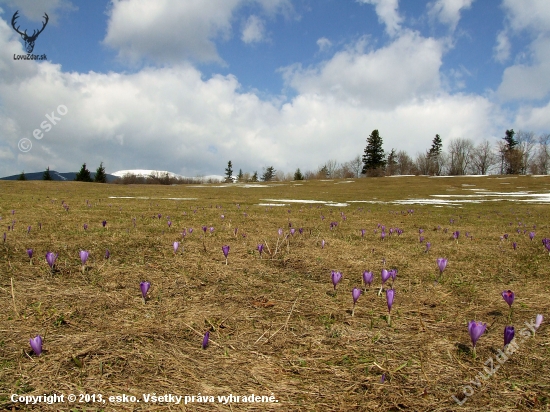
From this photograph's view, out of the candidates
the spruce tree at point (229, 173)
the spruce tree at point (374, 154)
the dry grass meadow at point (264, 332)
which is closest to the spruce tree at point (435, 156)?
the spruce tree at point (374, 154)

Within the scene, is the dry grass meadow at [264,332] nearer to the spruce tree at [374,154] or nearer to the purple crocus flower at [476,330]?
the purple crocus flower at [476,330]

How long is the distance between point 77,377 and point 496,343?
299 centimetres

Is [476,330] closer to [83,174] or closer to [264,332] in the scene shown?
[264,332]

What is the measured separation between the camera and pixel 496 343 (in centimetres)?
242

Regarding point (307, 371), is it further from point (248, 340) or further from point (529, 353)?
point (529, 353)

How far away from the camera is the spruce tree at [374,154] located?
82.8 m

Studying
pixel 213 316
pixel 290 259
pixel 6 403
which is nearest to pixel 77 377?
pixel 6 403

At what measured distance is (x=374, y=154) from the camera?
83.3 m

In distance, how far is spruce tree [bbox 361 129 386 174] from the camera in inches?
3260

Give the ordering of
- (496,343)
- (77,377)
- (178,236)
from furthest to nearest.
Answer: (178,236) → (496,343) → (77,377)

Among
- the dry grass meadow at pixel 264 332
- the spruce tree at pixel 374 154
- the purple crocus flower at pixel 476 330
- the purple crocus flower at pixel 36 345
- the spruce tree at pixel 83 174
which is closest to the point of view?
the dry grass meadow at pixel 264 332

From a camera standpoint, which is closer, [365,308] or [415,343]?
[415,343]

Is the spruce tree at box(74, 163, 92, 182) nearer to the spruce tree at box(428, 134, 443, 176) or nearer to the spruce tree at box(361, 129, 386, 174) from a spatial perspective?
the spruce tree at box(361, 129, 386, 174)

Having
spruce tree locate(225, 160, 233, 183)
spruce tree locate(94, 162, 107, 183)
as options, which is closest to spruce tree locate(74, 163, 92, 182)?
spruce tree locate(94, 162, 107, 183)
